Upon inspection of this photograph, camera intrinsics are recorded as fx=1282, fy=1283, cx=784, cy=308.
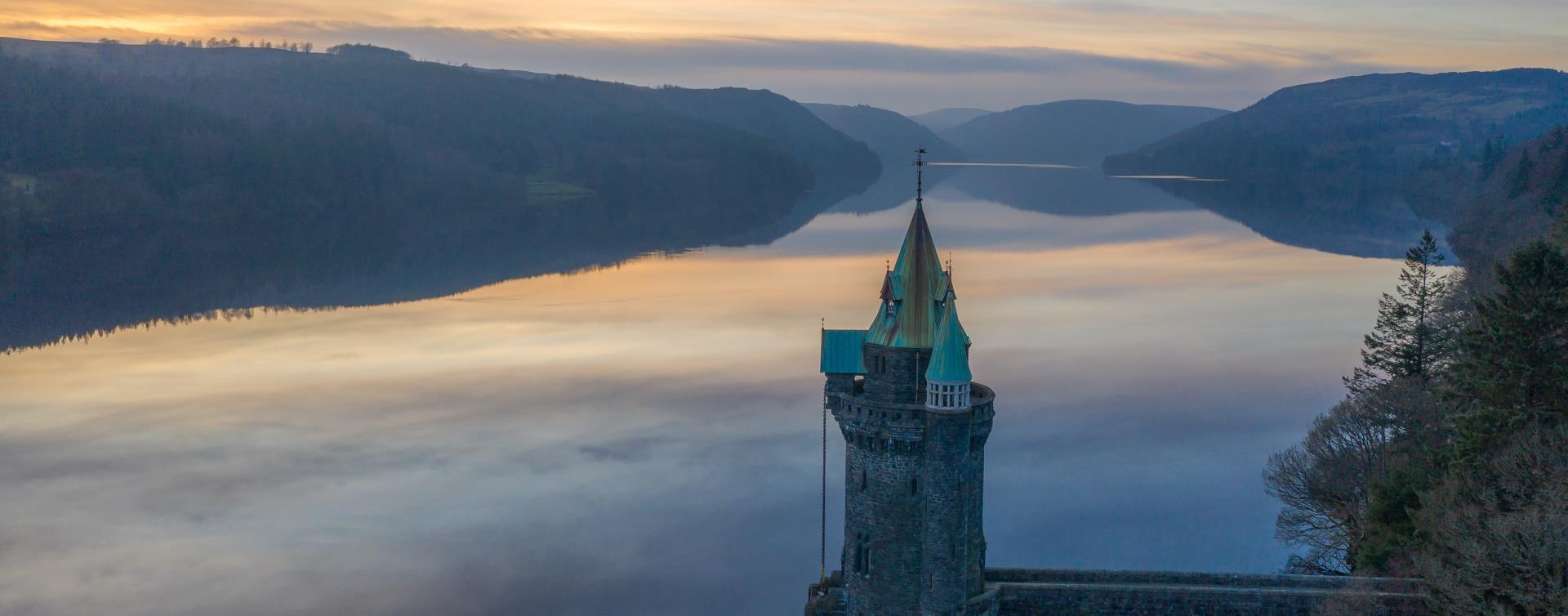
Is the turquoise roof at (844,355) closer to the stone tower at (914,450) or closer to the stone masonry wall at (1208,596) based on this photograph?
the stone tower at (914,450)

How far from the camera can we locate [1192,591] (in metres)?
25.1

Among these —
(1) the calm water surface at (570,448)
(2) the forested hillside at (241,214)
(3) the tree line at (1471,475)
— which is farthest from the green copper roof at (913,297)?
(2) the forested hillside at (241,214)

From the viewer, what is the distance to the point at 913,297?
87.2 feet

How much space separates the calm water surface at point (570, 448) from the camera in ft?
113

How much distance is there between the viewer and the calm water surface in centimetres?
3459

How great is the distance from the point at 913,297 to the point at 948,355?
173 centimetres

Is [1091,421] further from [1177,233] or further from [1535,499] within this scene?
[1177,233]

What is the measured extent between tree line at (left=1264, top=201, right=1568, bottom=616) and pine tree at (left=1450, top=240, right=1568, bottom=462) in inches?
1.0

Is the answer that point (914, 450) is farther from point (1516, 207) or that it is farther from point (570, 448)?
point (1516, 207)

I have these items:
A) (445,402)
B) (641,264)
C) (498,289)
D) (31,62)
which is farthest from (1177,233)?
(31,62)

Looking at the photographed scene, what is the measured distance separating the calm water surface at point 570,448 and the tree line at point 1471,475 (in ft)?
8.92

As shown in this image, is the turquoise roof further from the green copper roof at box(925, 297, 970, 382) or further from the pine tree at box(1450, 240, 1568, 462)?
the pine tree at box(1450, 240, 1568, 462)

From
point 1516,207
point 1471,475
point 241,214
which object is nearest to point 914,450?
point 1471,475

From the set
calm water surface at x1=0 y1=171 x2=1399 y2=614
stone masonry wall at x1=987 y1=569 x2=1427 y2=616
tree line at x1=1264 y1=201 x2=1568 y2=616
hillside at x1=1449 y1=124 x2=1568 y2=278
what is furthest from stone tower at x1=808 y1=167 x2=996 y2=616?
hillside at x1=1449 y1=124 x2=1568 y2=278
